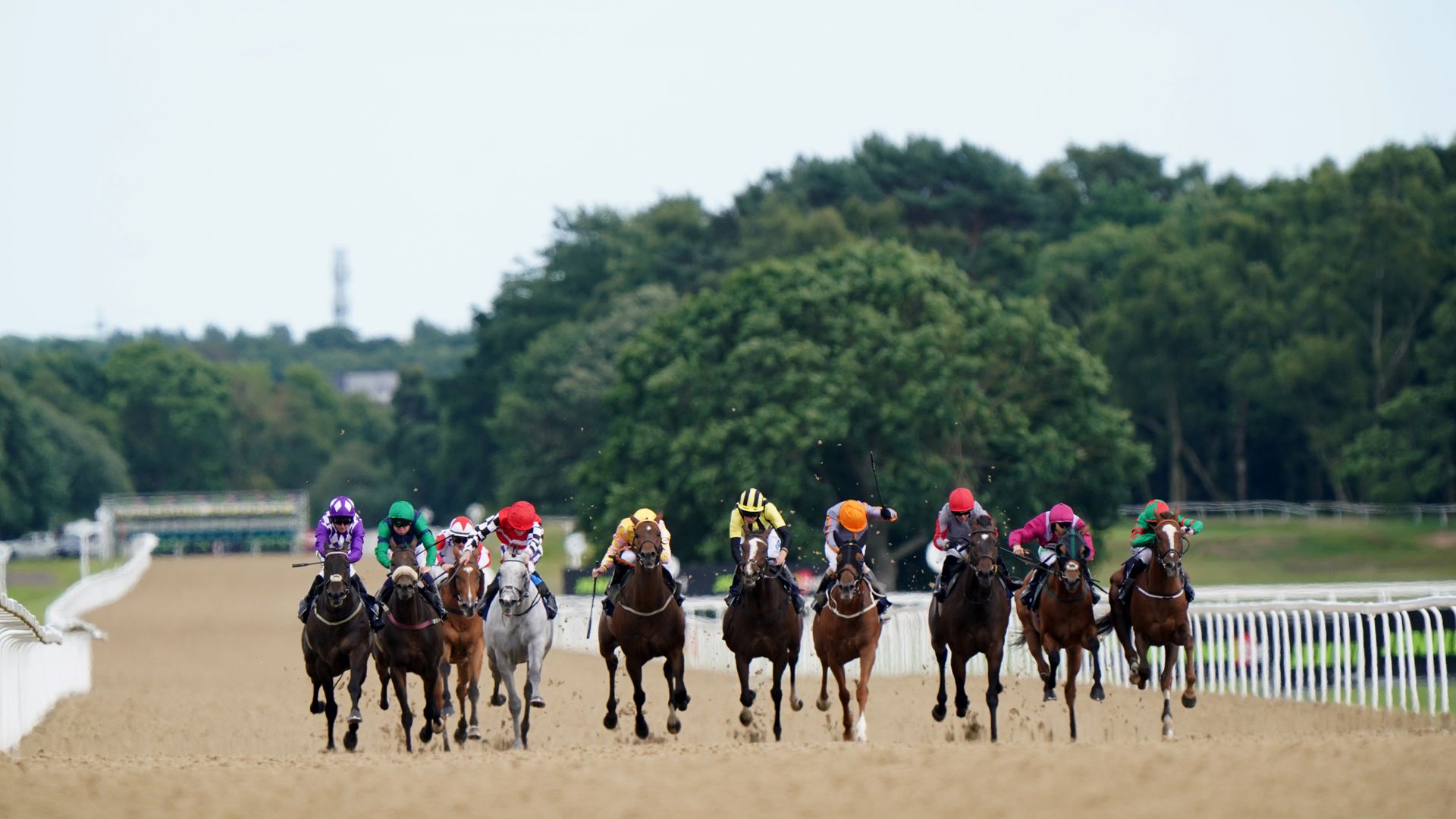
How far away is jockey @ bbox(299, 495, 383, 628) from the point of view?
583 inches

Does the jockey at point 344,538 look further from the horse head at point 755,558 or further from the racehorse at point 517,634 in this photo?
the horse head at point 755,558

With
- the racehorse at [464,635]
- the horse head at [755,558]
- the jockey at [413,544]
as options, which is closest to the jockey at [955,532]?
the horse head at [755,558]

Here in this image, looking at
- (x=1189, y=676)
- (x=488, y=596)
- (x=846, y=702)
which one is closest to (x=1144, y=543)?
(x=1189, y=676)

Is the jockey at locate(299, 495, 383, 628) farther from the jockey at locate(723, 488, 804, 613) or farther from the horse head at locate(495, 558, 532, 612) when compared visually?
the jockey at locate(723, 488, 804, 613)

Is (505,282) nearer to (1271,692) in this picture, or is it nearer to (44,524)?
(44,524)

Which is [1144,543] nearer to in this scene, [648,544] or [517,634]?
[648,544]

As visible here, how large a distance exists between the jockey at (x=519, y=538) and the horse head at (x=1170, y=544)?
4232 mm

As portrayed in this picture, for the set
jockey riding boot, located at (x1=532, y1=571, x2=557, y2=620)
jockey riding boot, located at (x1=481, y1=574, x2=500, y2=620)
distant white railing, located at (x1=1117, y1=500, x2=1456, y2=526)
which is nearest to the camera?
jockey riding boot, located at (x1=481, y1=574, x2=500, y2=620)

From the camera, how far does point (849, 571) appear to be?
14.9 m

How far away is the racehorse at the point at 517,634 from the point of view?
1532 centimetres

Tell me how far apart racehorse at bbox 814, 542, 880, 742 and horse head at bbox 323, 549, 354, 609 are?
10.7 ft

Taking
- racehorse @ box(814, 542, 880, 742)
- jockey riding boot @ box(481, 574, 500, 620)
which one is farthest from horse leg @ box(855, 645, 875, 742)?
jockey riding boot @ box(481, 574, 500, 620)

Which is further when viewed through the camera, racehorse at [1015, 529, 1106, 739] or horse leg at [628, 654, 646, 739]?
horse leg at [628, 654, 646, 739]

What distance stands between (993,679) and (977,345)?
31.8m
